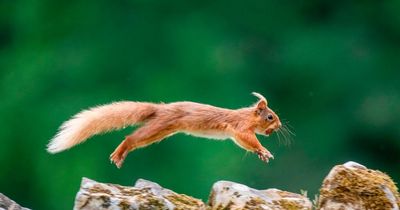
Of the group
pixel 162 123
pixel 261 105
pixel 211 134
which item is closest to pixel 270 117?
pixel 261 105

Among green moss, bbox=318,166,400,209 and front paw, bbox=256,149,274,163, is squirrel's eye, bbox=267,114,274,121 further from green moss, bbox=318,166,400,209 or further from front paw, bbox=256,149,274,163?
green moss, bbox=318,166,400,209

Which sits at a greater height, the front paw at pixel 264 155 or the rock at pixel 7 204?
the front paw at pixel 264 155

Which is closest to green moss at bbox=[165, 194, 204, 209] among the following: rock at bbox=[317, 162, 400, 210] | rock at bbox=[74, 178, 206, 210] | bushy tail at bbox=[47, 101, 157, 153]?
rock at bbox=[74, 178, 206, 210]

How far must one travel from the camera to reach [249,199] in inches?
108

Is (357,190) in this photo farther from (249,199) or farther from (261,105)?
(261,105)

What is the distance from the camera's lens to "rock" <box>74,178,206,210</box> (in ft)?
8.39

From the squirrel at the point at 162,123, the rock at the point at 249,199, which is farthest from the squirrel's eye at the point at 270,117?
the rock at the point at 249,199

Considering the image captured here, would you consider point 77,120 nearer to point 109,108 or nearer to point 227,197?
point 109,108

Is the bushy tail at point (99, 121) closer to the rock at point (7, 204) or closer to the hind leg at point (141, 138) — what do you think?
the hind leg at point (141, 138)

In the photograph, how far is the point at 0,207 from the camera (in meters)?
2.76

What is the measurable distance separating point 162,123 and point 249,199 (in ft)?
2.79

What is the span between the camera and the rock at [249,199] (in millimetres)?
2744

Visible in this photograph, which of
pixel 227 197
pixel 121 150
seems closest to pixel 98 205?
pixel 227 197

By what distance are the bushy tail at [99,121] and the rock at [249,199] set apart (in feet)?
2.62
